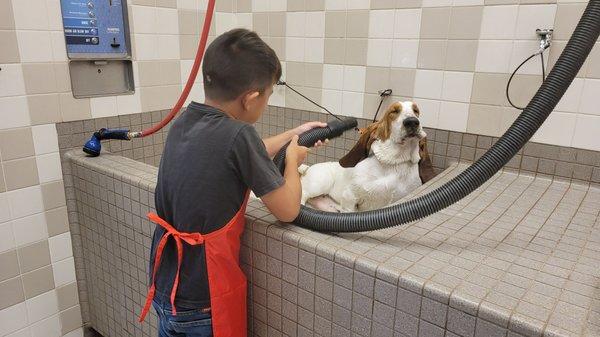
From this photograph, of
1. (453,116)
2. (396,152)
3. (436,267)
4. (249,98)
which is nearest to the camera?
(436,267)

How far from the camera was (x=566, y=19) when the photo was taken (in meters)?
1.40

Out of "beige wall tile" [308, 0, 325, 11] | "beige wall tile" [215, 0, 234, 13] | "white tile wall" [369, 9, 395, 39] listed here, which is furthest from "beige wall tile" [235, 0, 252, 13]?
"white tile wall" [369, 9, 395, 39]

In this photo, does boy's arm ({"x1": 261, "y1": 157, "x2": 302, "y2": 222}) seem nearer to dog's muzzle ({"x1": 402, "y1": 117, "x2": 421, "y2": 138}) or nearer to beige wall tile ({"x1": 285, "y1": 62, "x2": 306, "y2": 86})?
dog's muzzle ({"x1": 402, "y1": 117, "x2": 421, "y2": 138})

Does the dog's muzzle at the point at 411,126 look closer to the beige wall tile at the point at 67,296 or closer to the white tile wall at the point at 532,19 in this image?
the white tile wall at the point at 532,19

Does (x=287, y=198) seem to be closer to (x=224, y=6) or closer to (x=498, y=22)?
(x=498, y=22)

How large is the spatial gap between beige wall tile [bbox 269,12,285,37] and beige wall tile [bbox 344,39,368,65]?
0.42 metres

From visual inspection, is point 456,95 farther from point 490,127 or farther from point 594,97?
point 594,97

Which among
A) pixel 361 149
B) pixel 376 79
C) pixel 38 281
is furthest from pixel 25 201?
pixel 376 79

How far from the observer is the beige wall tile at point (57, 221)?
171cm

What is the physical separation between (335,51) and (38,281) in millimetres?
1653

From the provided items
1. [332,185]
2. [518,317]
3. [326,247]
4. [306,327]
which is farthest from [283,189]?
[332,185]

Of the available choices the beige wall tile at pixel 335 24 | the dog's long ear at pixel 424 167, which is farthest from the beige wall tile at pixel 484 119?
the beige wall tile at pixel 335 24

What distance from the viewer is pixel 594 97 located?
4.62ft

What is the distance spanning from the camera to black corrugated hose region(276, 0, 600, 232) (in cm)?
84
